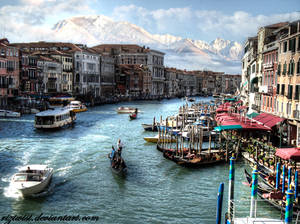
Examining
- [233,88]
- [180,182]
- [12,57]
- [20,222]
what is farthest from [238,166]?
[233,88]

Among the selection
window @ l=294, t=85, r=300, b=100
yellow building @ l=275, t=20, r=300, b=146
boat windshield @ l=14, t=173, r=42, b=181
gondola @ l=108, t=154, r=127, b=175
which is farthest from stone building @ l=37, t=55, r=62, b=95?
boat windshield @ l=14, t=173, r=42, b=181

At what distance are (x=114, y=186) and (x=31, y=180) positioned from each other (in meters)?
3.42

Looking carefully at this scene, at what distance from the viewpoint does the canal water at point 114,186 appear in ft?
46.4

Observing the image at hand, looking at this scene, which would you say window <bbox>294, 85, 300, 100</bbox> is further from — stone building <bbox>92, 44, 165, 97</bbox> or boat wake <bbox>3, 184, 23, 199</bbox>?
stone building <bbox>92, 44, 165, 97</bbox>

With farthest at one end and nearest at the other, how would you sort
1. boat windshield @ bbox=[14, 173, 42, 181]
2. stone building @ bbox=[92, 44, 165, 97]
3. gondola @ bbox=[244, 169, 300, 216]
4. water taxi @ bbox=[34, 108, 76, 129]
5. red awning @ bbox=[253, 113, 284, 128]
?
stone building @ bbox=[92, 44, 165, 97]
water taxi @ bbox=[34, 108, 76, 129]
red awning @ bbox=[253, 113, 284, 128]
boat windshield @ bbox=[14, 173, 42, 181]
gondola @ bbox=[244, 169, 300, 216]

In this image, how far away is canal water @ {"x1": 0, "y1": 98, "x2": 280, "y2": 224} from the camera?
46.4 ft

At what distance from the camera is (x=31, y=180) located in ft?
51.1

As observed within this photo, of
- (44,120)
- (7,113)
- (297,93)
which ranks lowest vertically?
(7,113)

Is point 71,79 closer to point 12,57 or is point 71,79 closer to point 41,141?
point 12,57

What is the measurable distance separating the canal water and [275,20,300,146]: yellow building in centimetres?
408

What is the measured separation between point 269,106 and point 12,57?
34289mm

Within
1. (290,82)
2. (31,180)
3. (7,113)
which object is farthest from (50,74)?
(31,180)

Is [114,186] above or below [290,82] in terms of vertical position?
below

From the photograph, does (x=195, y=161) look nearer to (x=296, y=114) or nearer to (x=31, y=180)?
(x=296, y=114)
